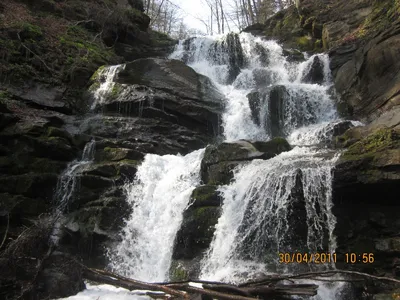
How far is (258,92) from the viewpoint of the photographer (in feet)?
47.0

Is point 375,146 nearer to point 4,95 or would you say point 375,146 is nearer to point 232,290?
point 232,290

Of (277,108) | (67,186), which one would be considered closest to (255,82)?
(277,108)

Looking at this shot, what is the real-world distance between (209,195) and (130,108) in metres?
6.25

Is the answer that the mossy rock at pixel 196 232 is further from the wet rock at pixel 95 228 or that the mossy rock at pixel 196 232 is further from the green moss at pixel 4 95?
the green moss at pixel 4 95

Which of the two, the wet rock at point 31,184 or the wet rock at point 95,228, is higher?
the wet rock at point 31,184

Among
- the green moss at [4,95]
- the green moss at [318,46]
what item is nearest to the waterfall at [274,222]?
the green moss at [4,95]

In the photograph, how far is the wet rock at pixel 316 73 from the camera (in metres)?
15.6

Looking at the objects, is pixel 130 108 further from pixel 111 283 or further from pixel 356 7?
pixel 356 7

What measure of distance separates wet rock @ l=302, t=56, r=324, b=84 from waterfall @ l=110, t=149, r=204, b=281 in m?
7.45

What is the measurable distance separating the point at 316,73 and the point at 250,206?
9.98m

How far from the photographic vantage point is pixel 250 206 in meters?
7.90

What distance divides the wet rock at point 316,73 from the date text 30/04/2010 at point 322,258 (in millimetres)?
10332

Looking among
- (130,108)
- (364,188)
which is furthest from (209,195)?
(130,108)

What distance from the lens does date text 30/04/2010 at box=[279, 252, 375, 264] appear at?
21.5 ft
